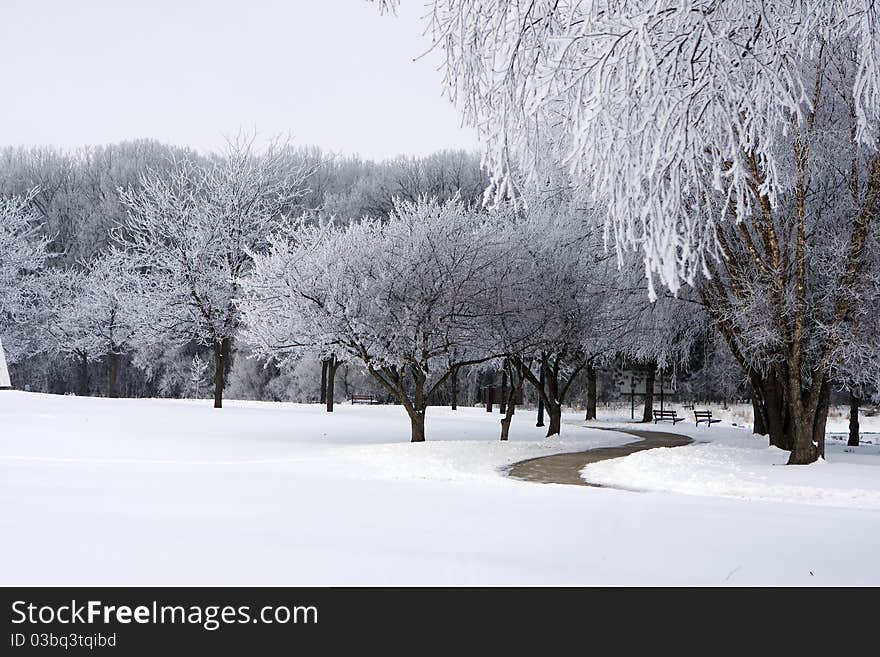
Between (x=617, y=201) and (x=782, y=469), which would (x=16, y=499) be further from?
(x=782, y=469)

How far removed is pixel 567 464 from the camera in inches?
613

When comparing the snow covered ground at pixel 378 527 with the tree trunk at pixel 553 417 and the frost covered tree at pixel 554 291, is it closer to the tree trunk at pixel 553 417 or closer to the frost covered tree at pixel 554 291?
the frost covered tree at pixel 554 291

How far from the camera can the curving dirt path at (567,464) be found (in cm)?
1297

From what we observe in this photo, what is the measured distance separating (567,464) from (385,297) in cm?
521

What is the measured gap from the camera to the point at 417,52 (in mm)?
5094

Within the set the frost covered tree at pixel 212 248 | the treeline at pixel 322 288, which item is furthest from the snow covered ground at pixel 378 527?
the frost covered tree at pixel 212 248

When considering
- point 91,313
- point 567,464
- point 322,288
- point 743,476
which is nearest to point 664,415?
point 567,464

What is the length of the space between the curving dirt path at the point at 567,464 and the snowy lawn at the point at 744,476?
370 millimetres

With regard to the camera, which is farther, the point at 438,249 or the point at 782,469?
the point at 438,249

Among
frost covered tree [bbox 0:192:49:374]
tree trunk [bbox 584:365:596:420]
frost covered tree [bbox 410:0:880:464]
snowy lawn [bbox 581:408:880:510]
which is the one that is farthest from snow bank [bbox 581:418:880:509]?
frost covered tree [bbox 0:192:49:374]

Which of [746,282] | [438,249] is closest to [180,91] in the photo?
[438,249]

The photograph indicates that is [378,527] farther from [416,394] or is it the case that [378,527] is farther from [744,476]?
[416,394]
